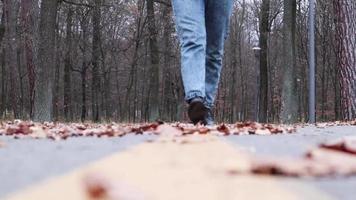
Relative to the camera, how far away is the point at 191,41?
15.6 feet

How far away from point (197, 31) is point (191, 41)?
9 centimetres

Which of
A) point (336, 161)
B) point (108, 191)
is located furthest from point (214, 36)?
point (108, 191)

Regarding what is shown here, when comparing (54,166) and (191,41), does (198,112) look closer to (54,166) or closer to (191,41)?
(191,41)

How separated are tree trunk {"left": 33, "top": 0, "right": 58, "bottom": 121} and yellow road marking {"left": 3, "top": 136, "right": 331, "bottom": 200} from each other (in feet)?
46.3

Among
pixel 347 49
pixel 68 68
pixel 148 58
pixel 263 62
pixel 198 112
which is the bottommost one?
pixel 198 112

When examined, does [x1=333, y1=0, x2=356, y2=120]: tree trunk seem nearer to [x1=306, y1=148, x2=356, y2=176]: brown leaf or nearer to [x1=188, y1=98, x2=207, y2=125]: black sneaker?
[x1=188, y1=98, x2=207, y2=125]: black sneaker

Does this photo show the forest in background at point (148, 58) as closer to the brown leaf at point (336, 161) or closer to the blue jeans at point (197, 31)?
the blue jeans at point (197, 31)

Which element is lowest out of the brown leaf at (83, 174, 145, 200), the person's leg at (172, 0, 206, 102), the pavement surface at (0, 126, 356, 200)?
the pavement surface at (0, 126, 356, 200)

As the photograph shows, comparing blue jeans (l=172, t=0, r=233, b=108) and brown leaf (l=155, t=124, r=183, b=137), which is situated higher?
blue jeans (l=172, t=0, r=233, b=108)

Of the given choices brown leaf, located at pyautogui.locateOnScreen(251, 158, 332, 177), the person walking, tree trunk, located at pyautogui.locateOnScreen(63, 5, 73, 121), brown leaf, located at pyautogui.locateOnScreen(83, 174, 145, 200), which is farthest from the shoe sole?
tree trunk, located at pyautogui.locateOnScreen(63, 5, 73, 121)

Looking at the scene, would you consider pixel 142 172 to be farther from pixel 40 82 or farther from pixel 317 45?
pixel 317 45

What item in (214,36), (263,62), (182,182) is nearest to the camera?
A: (182,182)

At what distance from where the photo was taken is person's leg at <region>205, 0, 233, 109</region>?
518 cm

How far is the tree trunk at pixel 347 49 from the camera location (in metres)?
9.54
